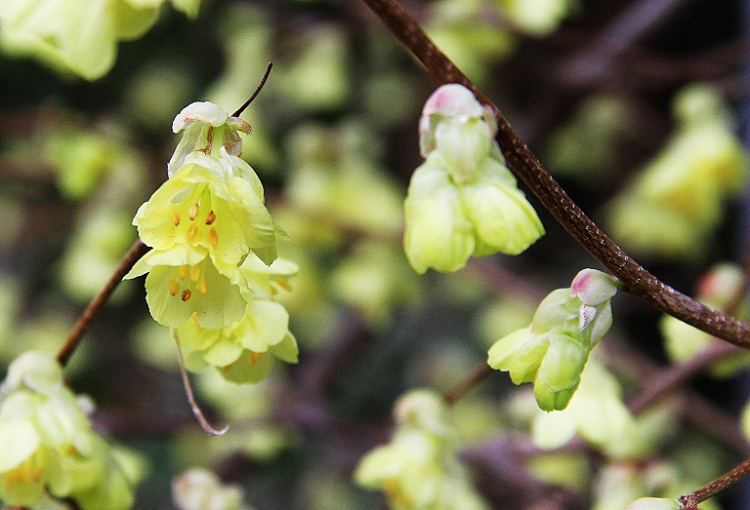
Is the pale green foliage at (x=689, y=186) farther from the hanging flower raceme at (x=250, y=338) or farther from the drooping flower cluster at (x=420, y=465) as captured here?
the hanging flower raceme at (x=250, y=338)

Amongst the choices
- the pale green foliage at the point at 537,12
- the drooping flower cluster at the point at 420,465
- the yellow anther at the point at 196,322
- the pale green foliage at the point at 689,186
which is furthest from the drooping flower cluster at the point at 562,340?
the pale green foliage at the point at 689,186

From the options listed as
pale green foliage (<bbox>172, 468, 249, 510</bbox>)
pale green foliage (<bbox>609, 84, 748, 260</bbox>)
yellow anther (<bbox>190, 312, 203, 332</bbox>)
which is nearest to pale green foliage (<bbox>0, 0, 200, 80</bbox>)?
yellow anther (<bbox>190, 312, 203, 332</bbox>)

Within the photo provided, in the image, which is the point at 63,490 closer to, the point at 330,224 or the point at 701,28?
the point at 330,224

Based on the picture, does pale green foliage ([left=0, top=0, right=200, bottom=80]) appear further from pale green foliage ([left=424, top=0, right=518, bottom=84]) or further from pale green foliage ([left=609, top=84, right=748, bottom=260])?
pale green foliage ([left=609, top=84, right=748, bottom=260])

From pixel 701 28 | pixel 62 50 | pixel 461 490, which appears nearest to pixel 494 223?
pixel 62 50

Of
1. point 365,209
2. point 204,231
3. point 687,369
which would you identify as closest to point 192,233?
point 204,231
